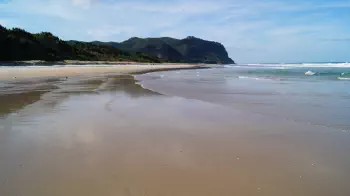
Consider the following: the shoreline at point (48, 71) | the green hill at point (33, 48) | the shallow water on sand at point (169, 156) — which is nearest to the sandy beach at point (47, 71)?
the shoreline at point (48, 71)

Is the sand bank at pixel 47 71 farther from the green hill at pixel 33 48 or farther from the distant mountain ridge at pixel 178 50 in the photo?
the distant mountain ridge at pixel 178 50

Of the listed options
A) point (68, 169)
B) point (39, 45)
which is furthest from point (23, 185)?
point (39, 45)

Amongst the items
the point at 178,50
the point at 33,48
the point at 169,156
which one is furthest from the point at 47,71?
the point at 178,50

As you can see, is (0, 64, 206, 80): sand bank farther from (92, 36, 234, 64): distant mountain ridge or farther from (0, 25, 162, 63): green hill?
(92, 36, 234, 64): distant mountain ridge

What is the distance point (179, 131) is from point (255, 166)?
2006 mm

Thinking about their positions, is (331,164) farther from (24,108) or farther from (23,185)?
(24,108)

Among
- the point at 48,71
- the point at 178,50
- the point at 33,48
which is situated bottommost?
the point at 48,71

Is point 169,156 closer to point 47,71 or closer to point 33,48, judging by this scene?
point 47,71

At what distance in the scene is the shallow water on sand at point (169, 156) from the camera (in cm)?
305

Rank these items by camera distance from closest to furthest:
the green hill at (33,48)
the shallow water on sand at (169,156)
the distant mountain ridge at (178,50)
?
1. the shallow water on sand at (169,156)
2. the green hill at (33,48)
3. the distant mountain ridge at (178,50)

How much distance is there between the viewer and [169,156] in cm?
400

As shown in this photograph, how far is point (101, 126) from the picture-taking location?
5793 millimetres

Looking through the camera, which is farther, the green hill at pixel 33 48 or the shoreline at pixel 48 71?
the green hill at pixel 33 48

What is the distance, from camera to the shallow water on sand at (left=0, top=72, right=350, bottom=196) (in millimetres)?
3051
